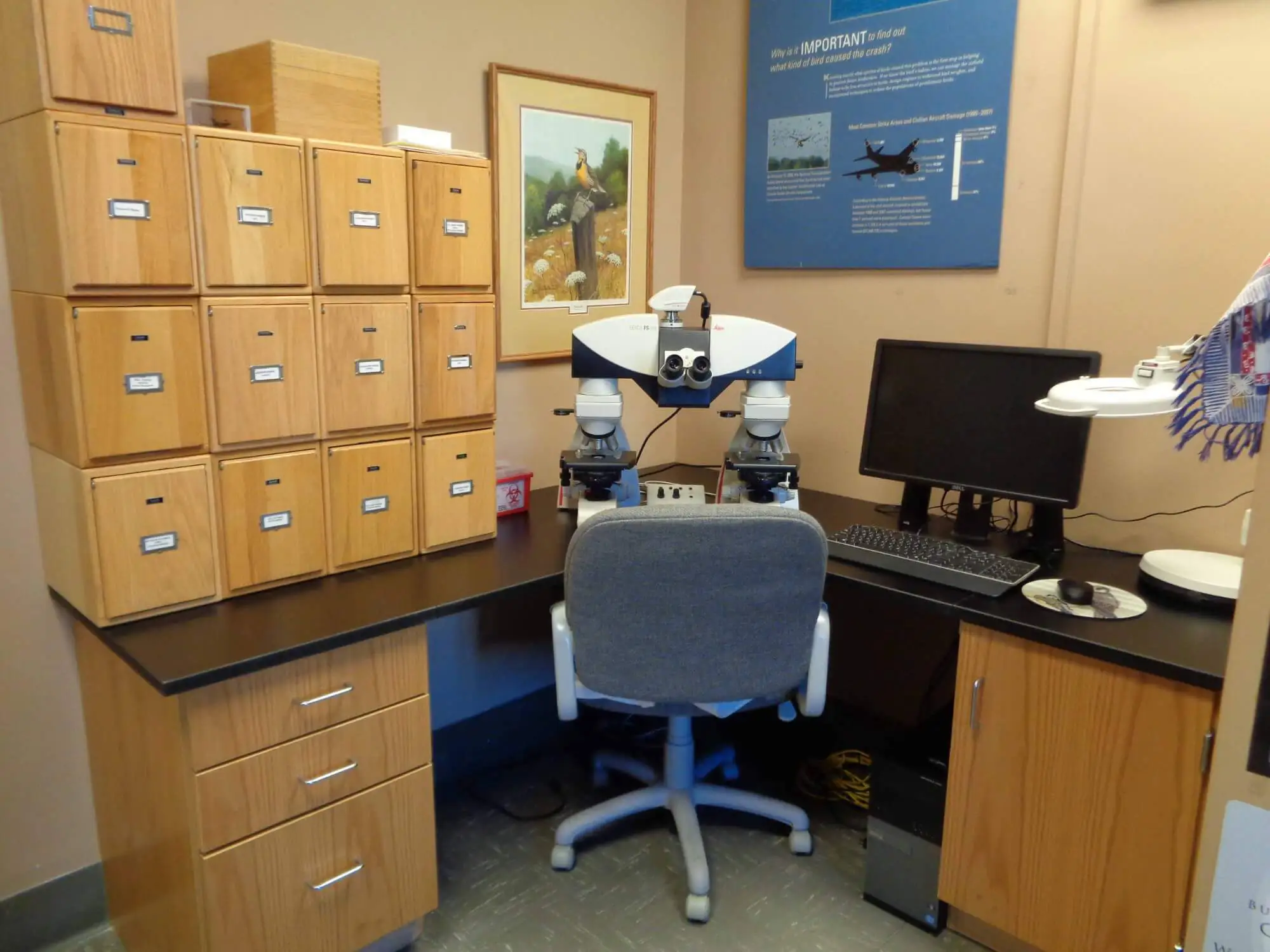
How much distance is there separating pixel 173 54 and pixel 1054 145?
71.3 inches

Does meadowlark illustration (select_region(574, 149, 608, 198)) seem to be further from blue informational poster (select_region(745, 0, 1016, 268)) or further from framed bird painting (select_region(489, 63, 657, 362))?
blue informational poster (select_region(745, 0, 1016, 268))

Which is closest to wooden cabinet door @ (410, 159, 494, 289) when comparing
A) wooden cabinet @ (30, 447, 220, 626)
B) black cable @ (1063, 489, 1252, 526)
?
wooden cabinet @ (30, 447, 220, 626)

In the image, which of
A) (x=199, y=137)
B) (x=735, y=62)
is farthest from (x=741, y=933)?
(x=735, y=62)

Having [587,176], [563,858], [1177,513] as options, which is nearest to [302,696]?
[563,858]

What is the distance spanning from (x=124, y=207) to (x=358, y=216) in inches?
A: 15.9

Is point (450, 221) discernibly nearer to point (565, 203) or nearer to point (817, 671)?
point (565, 203)

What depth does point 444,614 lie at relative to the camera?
1.75 metres

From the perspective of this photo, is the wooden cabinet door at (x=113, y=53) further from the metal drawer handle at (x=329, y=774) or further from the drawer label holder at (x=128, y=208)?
the metal drawer handle at (x=329, y=774)

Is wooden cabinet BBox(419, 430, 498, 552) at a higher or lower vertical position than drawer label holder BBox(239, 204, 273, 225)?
lower

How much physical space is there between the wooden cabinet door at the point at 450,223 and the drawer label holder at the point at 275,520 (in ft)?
1.75

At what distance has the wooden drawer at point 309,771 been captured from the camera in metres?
1.54

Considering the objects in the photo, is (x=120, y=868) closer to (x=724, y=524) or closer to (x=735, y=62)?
(x=724, y=524)

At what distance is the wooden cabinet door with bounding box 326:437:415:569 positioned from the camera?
6.07 ft

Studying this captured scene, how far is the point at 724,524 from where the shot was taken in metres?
1.64
